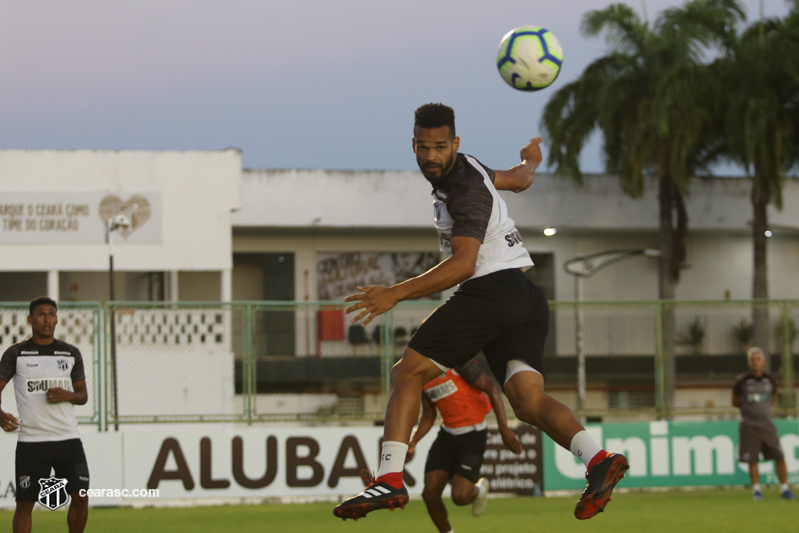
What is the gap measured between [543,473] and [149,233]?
43.7 feet

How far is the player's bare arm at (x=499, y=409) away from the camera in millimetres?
8750

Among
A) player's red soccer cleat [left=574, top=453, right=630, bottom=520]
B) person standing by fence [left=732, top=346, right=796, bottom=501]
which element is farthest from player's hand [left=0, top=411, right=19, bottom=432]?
person standing by fence [left=732, top=346, right=796, bottom=501]

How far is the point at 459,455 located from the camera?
940cm

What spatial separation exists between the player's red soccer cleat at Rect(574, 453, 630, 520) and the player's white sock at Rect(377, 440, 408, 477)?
975mm

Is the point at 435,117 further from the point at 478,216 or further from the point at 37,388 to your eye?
the point at 37,388

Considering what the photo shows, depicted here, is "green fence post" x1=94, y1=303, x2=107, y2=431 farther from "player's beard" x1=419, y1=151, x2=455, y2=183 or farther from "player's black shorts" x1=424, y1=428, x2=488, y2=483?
"player's beard" x1=419, y1=151, x2=455, y2=183

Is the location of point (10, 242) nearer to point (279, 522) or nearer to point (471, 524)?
point (279, 522)

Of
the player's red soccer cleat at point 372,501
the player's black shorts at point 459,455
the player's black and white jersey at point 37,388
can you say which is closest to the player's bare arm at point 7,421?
the player's black and white jersey at point 37,388

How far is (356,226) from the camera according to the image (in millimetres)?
29828

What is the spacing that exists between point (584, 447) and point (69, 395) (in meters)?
4.59

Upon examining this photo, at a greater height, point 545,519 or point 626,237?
point 626,237

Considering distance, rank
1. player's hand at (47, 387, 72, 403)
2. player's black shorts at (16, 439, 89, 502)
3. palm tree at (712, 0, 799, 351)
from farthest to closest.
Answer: palm tree at (712, 0, 799, 351) → player's hand at (47, 387, 72, 403) → player's black shorts at (16, 439, 89, 502)

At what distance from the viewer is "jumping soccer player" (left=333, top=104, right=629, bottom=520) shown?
214 inches

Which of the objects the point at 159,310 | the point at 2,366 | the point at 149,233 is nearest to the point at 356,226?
the point at 149,233
